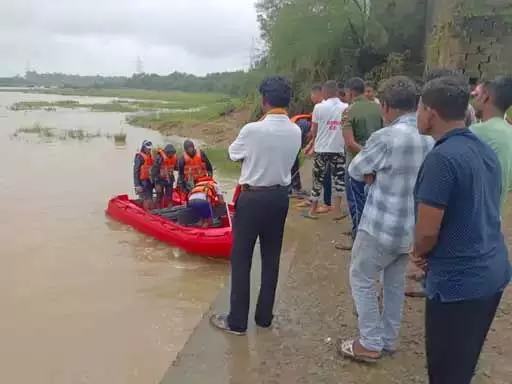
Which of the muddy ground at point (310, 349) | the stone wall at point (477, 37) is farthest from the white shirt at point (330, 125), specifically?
the stone wall at point (477, 37)

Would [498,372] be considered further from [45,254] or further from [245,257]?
[45,254]

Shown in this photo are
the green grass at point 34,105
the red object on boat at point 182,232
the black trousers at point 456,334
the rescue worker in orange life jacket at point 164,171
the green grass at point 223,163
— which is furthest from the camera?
the green grass at point 34,105

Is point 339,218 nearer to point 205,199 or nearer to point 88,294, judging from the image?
point 205,199

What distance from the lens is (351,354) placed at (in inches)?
147

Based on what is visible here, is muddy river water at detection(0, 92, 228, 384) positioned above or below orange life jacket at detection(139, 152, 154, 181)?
below

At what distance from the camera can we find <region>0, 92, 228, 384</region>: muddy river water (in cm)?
529

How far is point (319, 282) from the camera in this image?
543cm

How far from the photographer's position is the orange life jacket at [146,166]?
9688 millimetres

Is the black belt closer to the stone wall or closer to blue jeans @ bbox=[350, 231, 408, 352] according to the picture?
blue jeans @ bbox=[350, 231, 408, 352]

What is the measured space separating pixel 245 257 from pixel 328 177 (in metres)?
4.05

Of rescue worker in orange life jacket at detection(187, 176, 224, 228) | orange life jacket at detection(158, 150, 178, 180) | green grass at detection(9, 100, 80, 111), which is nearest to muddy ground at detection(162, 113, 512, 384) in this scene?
rescue worker in orange life jacket at detection(187, 176, 224, 228)

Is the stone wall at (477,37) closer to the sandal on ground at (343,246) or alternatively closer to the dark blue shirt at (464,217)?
the sandal on ground at (343,246)

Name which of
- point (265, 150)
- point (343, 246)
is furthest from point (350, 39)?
point (265, 150)

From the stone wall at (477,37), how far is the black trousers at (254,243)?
1023 centimetres
